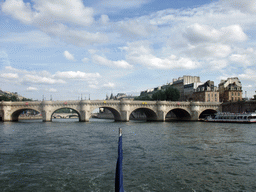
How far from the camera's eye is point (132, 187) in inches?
553

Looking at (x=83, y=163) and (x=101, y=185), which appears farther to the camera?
(x=83, y=163)

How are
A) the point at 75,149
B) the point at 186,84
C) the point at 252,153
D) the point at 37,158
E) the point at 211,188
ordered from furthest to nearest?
the point at 186,84
the point at 75,149
the point at 252,153
the point at 37,158
the point at 211,188

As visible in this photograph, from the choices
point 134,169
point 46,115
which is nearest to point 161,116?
point 46,115

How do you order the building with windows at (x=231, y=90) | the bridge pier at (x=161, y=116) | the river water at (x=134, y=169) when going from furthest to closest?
the building with windows at (x=231, y=90) < the bridge pier at (x=161, y=116) < the river water at (x=134, y=169)

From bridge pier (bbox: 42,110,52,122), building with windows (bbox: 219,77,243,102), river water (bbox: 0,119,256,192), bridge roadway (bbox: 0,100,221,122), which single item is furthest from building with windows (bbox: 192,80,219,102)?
river water (bbox: 0,119,256,192)

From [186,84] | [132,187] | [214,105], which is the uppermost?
[186,84]

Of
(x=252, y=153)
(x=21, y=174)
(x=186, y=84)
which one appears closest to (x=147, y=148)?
(x=252, y=153)

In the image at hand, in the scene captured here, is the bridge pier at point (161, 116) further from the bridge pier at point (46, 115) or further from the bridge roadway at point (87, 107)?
the bridge pier at point (46, 115)

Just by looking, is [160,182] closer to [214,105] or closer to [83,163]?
[83,163]

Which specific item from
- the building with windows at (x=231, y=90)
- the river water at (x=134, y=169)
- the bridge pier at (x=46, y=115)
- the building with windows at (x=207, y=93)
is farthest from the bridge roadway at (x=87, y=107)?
the river water at (x=134, y=169)

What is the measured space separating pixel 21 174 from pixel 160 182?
8.70 m

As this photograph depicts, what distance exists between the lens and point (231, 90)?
10256 cm

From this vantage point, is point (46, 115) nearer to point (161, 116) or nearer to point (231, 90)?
point (161, 116)

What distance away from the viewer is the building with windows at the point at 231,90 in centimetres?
10275
